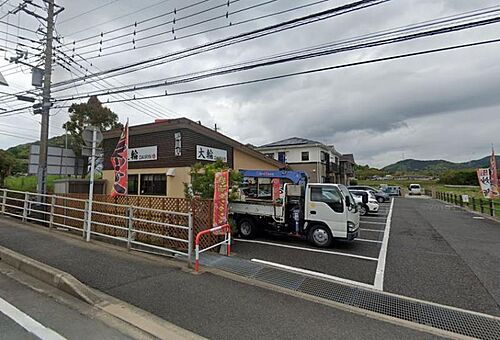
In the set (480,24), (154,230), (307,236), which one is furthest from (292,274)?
(480,24)

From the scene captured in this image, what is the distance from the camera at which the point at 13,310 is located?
3.66 meters

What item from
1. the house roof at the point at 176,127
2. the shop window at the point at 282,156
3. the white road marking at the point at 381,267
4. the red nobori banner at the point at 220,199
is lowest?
the white road marking at the point at 381,267

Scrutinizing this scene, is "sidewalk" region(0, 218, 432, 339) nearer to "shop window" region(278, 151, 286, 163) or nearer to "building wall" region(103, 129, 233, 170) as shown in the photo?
"building wall" region(103, 129, 233, 170)

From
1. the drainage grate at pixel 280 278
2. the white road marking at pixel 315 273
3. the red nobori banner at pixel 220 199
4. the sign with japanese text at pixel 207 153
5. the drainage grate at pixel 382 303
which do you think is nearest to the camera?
the drainage grate at pixel 382 303

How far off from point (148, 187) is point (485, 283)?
46.8ft

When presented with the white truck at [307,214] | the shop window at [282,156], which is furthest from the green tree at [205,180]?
the shop window at [282,156]

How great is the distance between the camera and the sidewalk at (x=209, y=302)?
330 centimetres

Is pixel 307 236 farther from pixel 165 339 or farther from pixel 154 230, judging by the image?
pixel 165 339

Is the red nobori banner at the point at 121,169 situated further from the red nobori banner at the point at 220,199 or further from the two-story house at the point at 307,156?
the two-story house at the point at 307,156

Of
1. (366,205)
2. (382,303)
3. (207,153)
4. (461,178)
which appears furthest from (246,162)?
(461,178)

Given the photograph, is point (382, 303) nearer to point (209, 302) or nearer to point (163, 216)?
point (209, 302)

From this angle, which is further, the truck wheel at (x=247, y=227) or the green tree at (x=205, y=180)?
the truck wheel at (x=247, y=227)

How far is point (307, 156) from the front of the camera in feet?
99.3

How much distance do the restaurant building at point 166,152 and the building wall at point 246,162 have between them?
4.33ft
